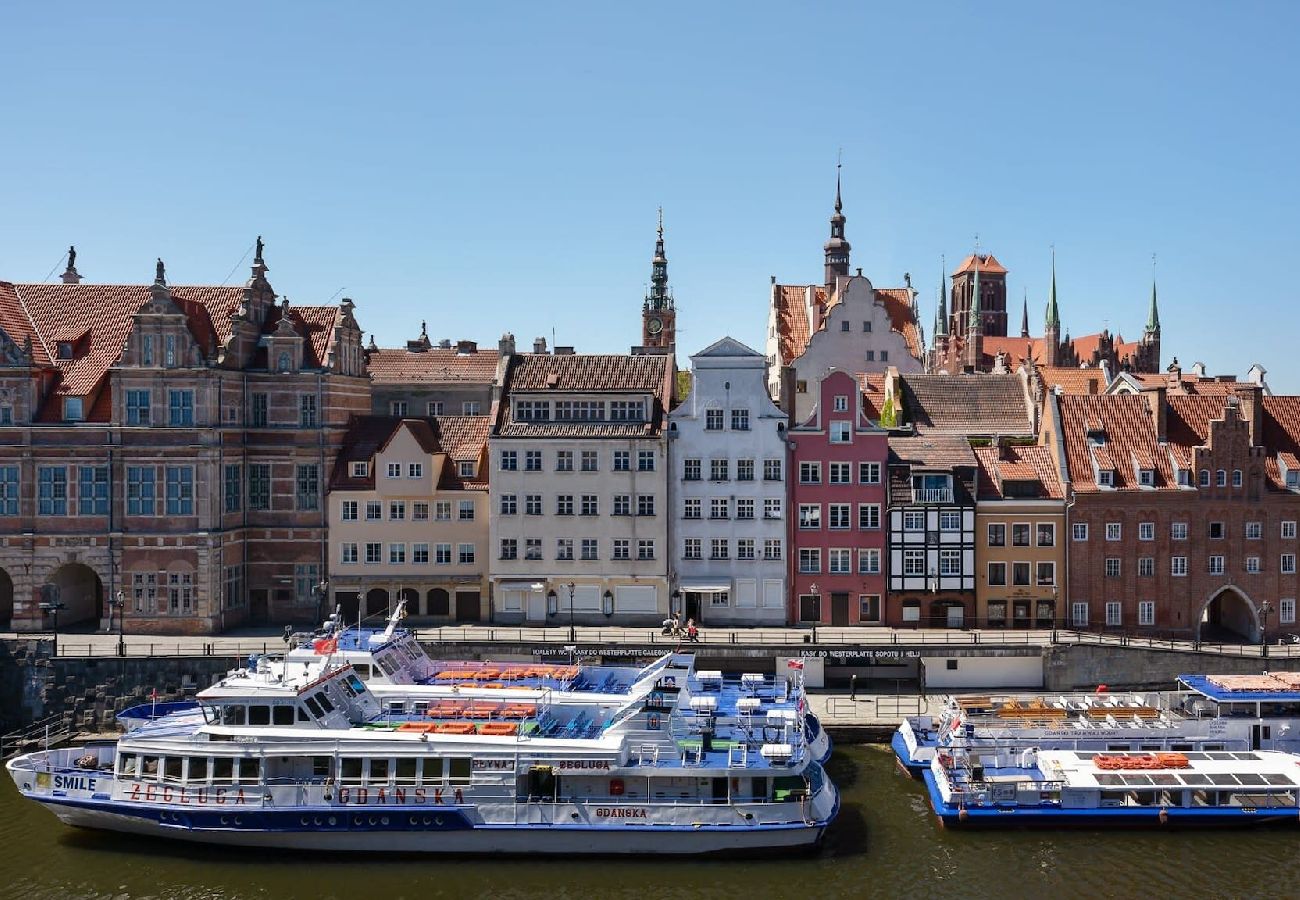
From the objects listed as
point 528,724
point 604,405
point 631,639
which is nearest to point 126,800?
point 528,724

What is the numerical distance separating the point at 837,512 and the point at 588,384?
15661 millimetres

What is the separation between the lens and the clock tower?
153125 millimetres

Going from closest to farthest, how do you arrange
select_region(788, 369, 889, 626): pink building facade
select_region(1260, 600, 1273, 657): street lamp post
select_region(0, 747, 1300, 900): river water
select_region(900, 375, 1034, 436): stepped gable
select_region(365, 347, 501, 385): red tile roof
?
select_region(0, 747, 1300, 900): river water
select_region(1260, 600, 1273, 657): street lamp post
select_region(788, 369, 889, 626): pink building facade
select_region(900, 375, 1034, 436): stepped gable
select_region(365, 347, 501, 385): red tile roof

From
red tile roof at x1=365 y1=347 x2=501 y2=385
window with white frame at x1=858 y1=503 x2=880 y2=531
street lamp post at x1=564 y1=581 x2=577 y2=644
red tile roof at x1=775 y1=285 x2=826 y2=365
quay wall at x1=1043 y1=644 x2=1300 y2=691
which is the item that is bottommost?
quay wall at x1=1043 y1=644 x2=1300 y2=691

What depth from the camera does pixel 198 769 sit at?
45375mm

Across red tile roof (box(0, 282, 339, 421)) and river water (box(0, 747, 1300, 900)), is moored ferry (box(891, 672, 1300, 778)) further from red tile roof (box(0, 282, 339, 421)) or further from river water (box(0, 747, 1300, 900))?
red tile roof (box(0, 282, 339, 421))

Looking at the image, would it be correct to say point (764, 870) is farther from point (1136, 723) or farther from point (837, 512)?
point (837, 512)

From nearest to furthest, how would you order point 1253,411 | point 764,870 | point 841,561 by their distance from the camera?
point 764,870 → point 841,561 → point 1253,411

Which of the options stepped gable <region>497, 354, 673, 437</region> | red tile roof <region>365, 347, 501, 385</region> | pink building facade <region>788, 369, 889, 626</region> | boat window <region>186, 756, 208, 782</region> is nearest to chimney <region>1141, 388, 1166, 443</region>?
pink building facade <region>788, 369, 889, 626</region>

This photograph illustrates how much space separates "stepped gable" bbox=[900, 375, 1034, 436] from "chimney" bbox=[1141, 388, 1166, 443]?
9.41 metres

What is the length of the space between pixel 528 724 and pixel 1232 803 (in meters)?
26.9

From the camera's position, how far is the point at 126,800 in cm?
4484

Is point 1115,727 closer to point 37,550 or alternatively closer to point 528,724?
point 528,724

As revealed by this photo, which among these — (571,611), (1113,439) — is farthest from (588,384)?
(1113,439)
